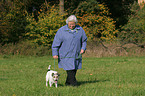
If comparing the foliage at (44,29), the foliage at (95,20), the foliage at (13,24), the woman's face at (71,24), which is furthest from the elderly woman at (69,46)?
the foliage at (95,20)

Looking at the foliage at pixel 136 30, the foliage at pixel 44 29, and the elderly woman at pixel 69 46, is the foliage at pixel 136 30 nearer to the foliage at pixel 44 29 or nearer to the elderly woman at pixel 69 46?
the foliage at pixel 44 29

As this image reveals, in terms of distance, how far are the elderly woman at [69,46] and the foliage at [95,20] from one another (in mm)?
22555

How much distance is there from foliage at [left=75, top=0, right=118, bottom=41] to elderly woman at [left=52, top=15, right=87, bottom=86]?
22.6 meters

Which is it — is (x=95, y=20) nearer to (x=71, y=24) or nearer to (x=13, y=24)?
(x=13, y=24)

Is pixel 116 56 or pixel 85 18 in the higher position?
pixel 85 18

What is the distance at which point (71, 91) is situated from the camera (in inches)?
295

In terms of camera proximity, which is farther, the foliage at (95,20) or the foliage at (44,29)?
the foliage at (95,20)

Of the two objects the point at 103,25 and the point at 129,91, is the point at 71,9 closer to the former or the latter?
the point at 103,25

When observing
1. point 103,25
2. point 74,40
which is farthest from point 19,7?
point 74,40

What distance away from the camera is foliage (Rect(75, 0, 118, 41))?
103ft

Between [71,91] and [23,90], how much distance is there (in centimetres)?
130

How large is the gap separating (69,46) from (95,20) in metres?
23.5

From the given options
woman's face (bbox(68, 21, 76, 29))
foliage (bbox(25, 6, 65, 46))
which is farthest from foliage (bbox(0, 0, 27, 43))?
woman's face (bbox(68, 21, 76, 29))

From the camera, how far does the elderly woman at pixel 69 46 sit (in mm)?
8102
